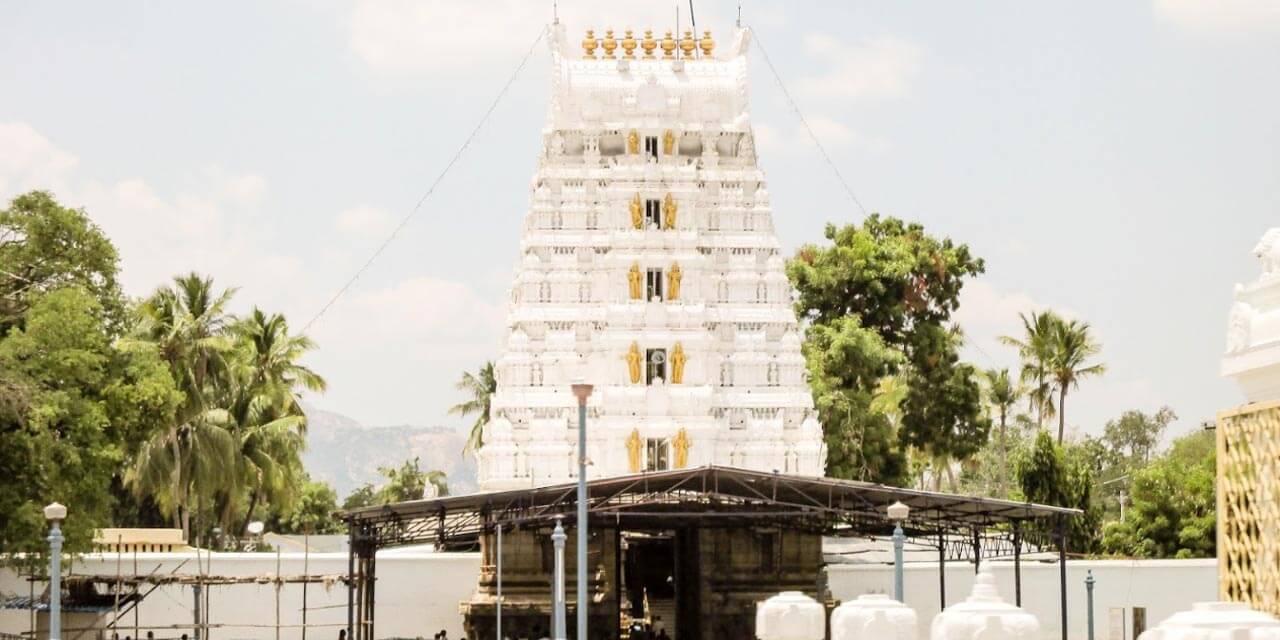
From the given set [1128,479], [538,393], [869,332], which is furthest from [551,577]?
[1128,479]

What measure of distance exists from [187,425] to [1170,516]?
1073 inches

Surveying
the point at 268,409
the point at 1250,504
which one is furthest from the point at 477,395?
the point at 1250,504

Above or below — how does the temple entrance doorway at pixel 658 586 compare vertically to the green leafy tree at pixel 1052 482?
below

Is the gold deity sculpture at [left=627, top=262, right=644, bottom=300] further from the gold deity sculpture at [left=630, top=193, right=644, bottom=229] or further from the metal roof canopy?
the metal roof canopy

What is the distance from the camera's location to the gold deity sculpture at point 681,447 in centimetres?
5162

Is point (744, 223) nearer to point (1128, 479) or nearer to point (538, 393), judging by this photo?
point (538, 393)

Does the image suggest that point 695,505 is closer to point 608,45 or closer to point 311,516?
point 608,45

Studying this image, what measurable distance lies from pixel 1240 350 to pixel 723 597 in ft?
73.5

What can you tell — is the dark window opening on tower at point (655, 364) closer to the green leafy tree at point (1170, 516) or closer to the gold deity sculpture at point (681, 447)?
the gold deity sculpture at point (681, 447)

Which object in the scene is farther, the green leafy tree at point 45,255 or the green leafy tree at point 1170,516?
the green leafy tree at point 1170,516

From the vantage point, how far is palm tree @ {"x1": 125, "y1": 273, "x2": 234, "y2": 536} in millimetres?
56438

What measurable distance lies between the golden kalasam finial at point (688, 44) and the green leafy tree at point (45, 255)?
19623mm

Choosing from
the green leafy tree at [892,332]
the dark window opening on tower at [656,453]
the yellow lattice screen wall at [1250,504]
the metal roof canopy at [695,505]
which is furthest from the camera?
the green leafy tree at [892,332]

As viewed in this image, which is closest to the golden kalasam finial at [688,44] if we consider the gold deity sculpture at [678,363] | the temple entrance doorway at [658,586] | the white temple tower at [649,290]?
the white temple tower at [649,290]
